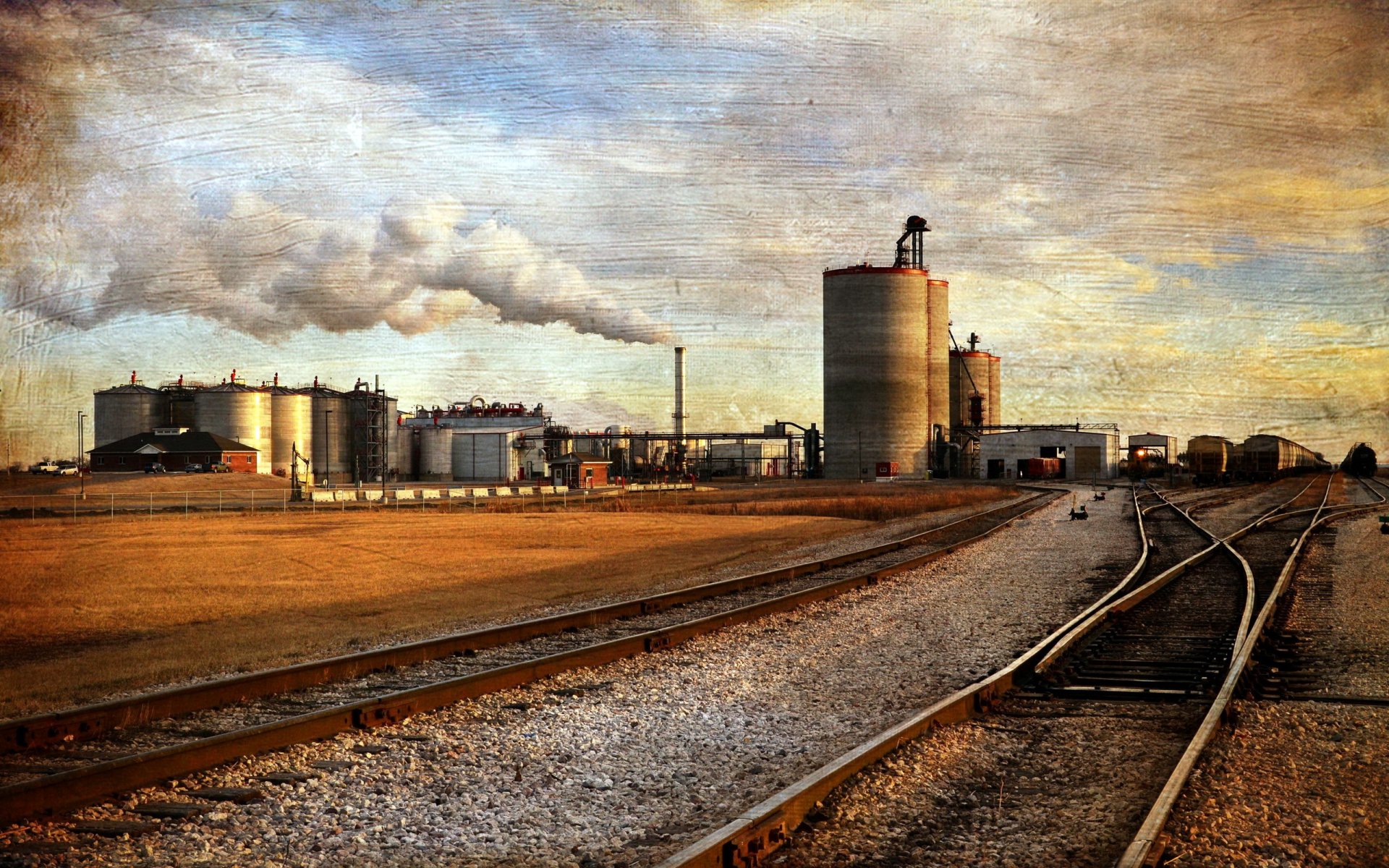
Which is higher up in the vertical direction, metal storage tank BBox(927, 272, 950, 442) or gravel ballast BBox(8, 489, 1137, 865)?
metal storage tank BBox(927, 272, 950, 442)

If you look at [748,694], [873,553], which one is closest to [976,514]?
[873,553]

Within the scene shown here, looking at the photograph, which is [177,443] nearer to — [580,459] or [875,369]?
[580,459]

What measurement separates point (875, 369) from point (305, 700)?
80.0 metres

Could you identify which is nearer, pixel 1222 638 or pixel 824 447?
pixel 1222 638

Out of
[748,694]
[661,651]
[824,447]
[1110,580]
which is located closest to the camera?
[748,694]

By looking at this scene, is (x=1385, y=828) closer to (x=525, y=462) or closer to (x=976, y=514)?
(x=976, y=514)

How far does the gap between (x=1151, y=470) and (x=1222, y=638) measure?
3561 inches

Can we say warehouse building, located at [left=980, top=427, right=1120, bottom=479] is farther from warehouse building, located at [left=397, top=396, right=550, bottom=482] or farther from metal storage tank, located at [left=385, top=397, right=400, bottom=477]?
metal storage tank, located at [left=385, top=397, right=400, bottom=477]

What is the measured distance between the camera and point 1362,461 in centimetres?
9700

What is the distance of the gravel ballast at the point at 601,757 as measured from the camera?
18.3ft

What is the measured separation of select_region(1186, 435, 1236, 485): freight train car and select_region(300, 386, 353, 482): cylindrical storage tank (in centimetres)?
6533

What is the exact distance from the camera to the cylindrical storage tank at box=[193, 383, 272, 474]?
8344 cm

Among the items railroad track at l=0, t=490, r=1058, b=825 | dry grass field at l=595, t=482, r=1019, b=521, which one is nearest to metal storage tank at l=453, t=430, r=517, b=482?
dry grass field at l=595, t=482, r=1019, b=521

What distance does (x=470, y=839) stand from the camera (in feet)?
18.6
